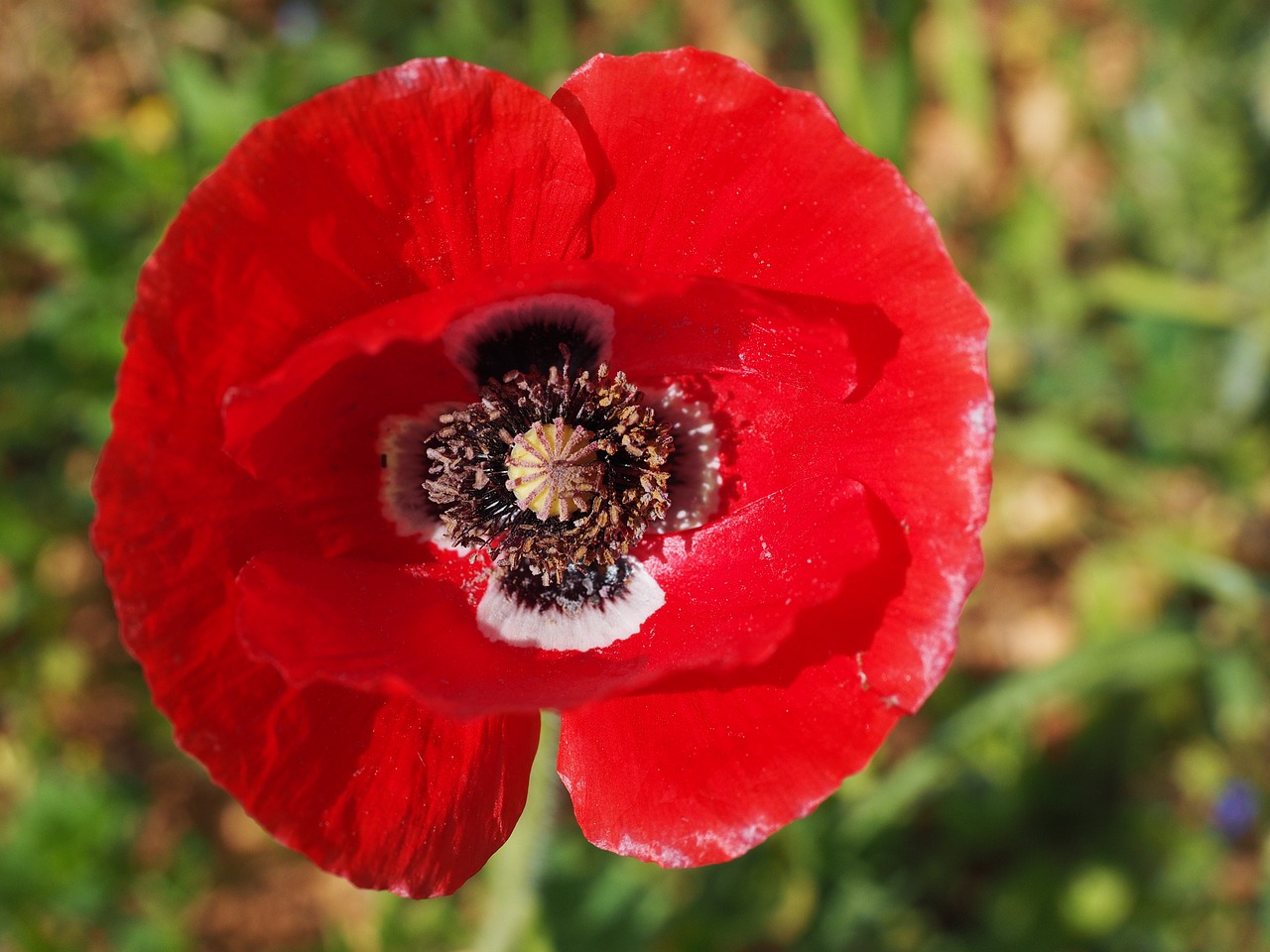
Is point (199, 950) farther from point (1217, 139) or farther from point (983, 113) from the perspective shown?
point (1217, 139)

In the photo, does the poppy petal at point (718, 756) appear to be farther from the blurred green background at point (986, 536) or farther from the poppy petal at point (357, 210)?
the blurred green background at point (986, 536)

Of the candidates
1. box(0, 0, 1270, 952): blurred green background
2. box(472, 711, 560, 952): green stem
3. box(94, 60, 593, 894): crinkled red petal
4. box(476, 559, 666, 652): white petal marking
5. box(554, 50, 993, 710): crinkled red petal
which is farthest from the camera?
box(0, 0, 1270, 952): blurred green background

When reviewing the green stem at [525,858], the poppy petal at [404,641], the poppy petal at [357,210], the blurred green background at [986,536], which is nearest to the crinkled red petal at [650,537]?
the poppy petal at [404,641]

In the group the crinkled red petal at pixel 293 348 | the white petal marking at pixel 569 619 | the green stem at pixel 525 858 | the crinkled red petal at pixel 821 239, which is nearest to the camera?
the crinkled red petal at pixel 293 348

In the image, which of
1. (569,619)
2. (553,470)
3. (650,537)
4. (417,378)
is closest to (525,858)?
(569,619)

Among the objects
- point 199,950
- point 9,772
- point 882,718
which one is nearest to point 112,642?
point 9,772

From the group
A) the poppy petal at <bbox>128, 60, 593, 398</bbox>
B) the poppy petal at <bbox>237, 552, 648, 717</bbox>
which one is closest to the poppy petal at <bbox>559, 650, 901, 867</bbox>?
the poppy petal at <bbox>237, 552, 648, 717</bbox>

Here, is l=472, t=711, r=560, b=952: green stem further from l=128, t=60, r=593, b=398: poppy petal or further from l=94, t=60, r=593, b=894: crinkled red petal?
l=128, t=60, r=593, b=398: poppy petal

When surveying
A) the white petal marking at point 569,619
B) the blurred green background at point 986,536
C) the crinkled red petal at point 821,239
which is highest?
the crinkled red petal at point 821,239
